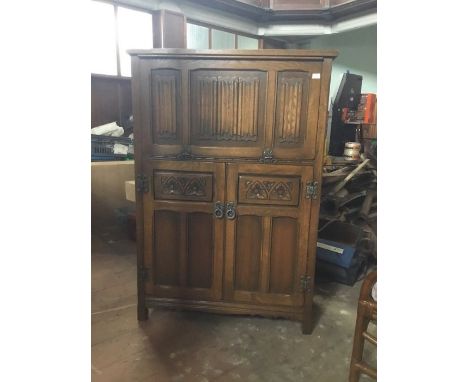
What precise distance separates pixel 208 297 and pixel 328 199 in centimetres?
146

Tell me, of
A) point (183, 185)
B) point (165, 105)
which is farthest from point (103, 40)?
point (183, 185)

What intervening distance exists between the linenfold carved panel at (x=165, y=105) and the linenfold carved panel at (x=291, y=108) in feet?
1.68

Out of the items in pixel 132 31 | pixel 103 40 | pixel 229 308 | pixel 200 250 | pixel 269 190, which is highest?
pixel 132 31

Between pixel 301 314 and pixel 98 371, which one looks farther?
pixel 301 314

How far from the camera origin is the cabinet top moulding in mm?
1564

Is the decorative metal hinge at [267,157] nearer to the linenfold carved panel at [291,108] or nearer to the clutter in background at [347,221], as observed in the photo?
the linenfold carved panel at [291,108]

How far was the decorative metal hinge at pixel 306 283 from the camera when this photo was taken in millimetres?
1787

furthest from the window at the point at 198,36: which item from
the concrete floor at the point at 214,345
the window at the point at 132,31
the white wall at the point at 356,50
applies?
the concrete floor at the point at 214,345

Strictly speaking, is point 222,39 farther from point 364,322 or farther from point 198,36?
point 364,322

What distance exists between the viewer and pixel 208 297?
1871 mm

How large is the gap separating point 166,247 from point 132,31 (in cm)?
265

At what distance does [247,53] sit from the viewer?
159cm
